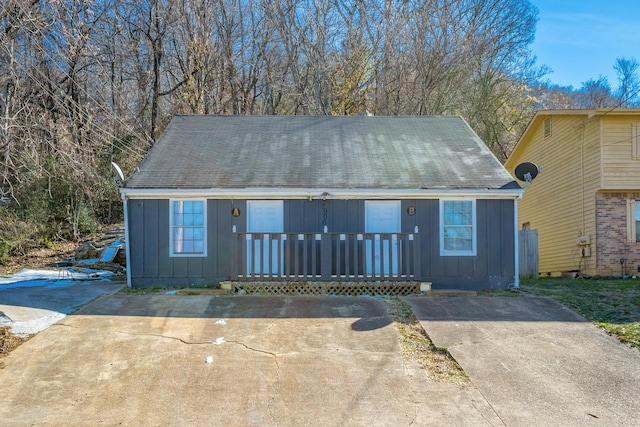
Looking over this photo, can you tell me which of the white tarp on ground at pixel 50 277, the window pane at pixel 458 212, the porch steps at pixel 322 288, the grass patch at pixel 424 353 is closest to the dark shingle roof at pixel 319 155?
the window pane at pixel 458 212

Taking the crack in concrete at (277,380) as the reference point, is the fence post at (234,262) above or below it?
above

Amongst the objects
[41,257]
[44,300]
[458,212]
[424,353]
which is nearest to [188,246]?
[44,300]

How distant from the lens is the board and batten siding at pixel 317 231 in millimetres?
10586

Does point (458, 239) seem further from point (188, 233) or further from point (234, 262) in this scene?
point (188, 233)

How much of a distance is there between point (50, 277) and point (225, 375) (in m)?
8.08

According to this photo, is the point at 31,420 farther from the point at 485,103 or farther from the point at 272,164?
the point at 485,103

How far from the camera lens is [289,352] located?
6.56 metres

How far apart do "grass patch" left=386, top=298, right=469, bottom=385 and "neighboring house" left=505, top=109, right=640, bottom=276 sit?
8.36 meters

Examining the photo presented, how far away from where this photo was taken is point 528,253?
13.6 meters

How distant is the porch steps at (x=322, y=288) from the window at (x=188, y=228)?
1.27 meters

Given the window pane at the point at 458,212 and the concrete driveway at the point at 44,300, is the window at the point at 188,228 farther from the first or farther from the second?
the window pane at the point at 458,212

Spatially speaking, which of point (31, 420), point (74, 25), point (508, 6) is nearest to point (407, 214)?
point (31, 420)

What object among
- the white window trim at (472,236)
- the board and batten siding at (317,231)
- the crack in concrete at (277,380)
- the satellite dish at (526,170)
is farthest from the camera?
the satellite dish at (526,170)

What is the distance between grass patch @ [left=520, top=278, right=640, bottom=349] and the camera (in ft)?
24.6
